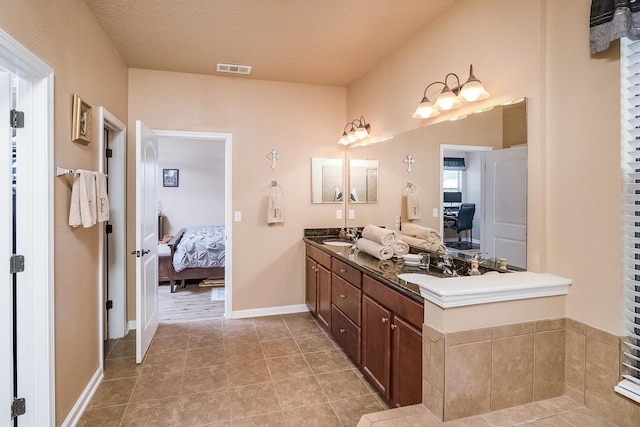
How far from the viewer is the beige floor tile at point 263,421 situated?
222cm

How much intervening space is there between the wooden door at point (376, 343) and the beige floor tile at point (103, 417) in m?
1.67

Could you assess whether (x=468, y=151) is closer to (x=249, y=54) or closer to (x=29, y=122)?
(x=249, y=54)

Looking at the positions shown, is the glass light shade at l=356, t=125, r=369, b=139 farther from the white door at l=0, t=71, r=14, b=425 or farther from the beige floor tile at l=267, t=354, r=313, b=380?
the white door at l=0, t=71, r=14, b=425

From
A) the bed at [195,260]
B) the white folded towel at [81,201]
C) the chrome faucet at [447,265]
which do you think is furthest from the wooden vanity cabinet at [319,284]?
the white folded towel at [81,201]

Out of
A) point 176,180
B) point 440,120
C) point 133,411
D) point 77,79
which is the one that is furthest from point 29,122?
point 176,180

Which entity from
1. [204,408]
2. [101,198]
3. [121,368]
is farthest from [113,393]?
[101,198]

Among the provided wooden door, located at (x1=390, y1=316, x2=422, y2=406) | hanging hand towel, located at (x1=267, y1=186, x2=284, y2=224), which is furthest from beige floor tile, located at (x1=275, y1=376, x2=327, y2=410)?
hanging hand towel, located at (x1=267, y1=186, x2=284, y2=224)

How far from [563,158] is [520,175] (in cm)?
26

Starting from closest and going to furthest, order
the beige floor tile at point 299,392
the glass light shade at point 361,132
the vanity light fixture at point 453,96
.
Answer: the vanity light fixture at point 453,96 < the beige floor tile at point 299,392 < the glass light shade at point 361,132

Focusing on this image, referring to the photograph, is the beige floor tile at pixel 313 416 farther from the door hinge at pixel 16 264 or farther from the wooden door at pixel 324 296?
the door hinge at pixel 16 264

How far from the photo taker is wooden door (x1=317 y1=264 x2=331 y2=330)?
348cm

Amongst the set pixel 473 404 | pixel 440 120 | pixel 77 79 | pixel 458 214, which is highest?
pixel 77 79

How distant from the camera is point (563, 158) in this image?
Result: 1.79 m

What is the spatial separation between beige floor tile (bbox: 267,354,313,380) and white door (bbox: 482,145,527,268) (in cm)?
171
